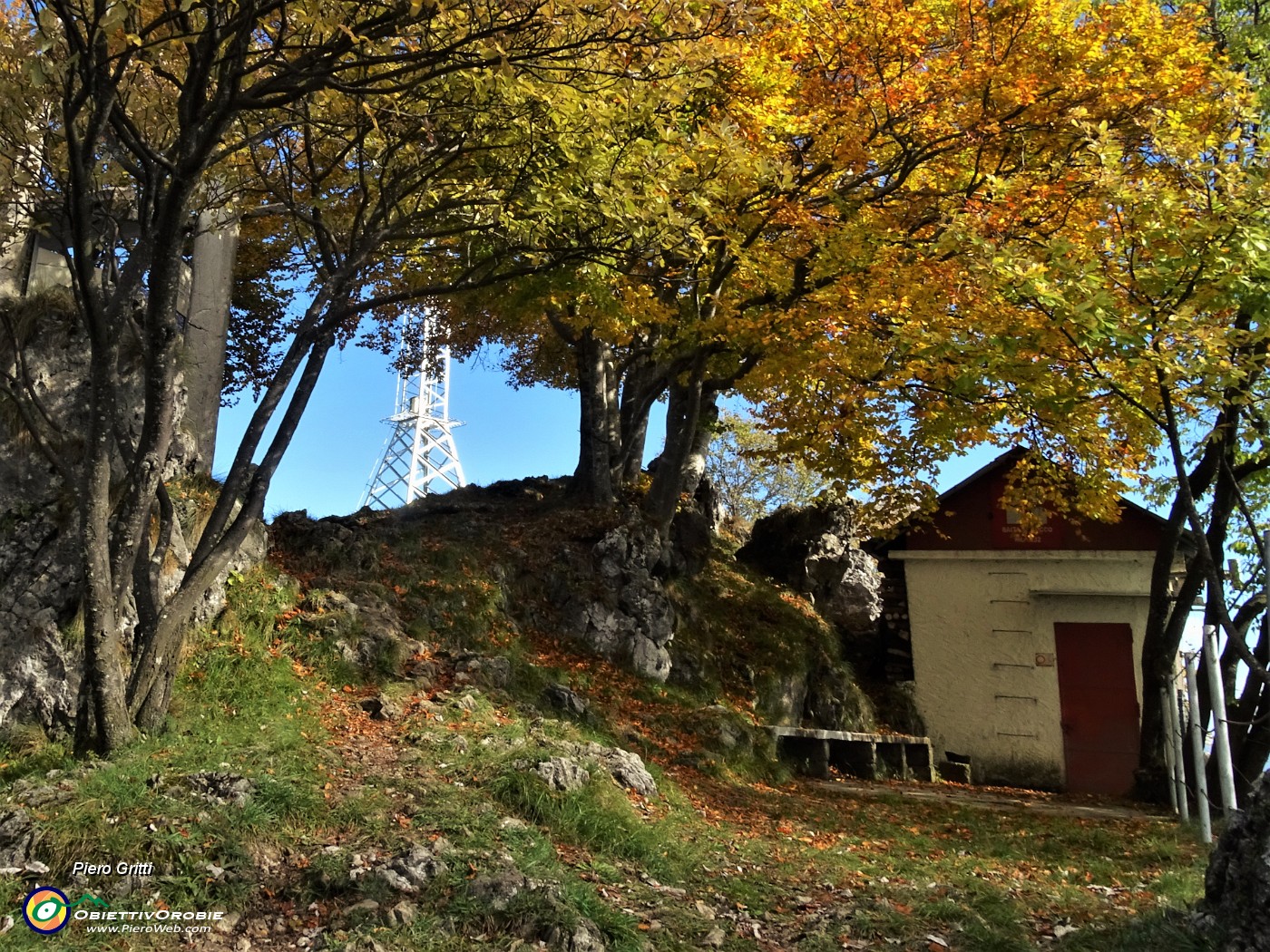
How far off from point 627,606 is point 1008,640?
29.4 ft

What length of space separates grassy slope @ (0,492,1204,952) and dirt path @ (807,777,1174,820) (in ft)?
2.23

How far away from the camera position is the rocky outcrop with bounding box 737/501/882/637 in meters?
17.7

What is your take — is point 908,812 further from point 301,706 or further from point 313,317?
point 313,317

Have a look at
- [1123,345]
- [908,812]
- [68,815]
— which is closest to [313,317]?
[68,815]

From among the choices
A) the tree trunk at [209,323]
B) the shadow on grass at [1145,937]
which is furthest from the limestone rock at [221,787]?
the tree trunk at [209,323]

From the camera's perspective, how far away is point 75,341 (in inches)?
343

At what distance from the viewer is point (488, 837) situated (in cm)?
558

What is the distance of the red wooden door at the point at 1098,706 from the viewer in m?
16.7

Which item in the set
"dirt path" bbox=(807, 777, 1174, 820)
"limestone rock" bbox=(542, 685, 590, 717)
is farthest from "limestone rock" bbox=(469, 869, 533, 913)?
"dirt path" bbox=(807, 777, 1174, 820)

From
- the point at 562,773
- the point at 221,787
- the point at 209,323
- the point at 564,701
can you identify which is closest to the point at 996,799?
the point at 564,701

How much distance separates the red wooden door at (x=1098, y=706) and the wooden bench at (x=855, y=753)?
3.69 m

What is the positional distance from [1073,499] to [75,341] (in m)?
13.3

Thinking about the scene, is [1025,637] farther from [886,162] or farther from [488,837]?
[488,837]

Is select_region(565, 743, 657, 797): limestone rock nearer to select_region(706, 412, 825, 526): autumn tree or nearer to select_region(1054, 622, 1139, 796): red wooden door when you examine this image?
select_region(1054, 622, 1139, 796): red wooden door
